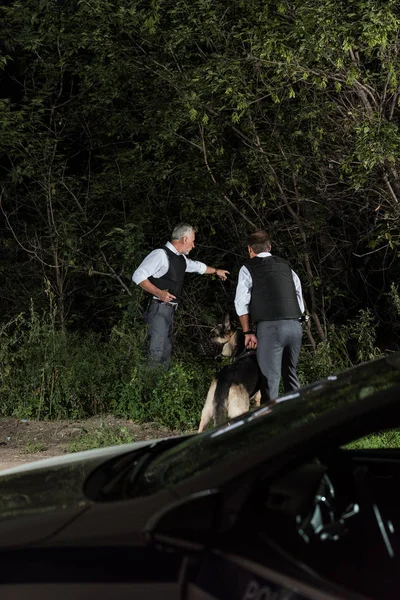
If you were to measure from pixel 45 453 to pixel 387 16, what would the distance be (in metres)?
5.63

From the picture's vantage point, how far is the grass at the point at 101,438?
894 centimetres

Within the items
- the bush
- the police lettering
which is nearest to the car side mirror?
the police lettering

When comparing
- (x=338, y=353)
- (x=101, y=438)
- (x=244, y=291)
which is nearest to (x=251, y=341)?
(x=244, y=291)

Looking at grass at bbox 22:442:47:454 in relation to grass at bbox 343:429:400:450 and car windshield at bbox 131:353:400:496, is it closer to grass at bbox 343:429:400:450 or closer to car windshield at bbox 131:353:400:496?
grass at bbox 343:429:400:450

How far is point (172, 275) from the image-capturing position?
11953 millimetres

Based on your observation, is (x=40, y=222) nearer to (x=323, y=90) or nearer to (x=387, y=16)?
(x=323, y=90)

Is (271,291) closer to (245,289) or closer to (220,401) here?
(245,289)

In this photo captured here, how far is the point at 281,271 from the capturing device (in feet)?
31.2

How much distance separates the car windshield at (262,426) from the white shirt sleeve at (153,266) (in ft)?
27.9

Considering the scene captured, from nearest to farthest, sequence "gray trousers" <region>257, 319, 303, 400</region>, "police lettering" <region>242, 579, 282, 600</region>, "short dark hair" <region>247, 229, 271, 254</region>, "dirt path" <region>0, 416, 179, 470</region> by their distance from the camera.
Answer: "police lettering" <region>242, 579, 282, 600</region> < "dirt path" <region>0, 416, 179, 470</region> < "gray trousers" <region>257, 319, 303, 400</region> < "short dark hair" <region>247, 229, 271, 254</region>

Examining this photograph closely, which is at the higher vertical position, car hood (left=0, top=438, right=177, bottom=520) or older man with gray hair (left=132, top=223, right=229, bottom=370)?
car hood (left=0, top=438, right=177, bottom=520)

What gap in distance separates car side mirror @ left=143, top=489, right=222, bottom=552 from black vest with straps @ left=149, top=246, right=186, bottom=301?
9530mm

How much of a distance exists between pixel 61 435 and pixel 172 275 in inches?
117

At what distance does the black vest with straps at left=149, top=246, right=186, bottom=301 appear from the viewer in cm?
1192
